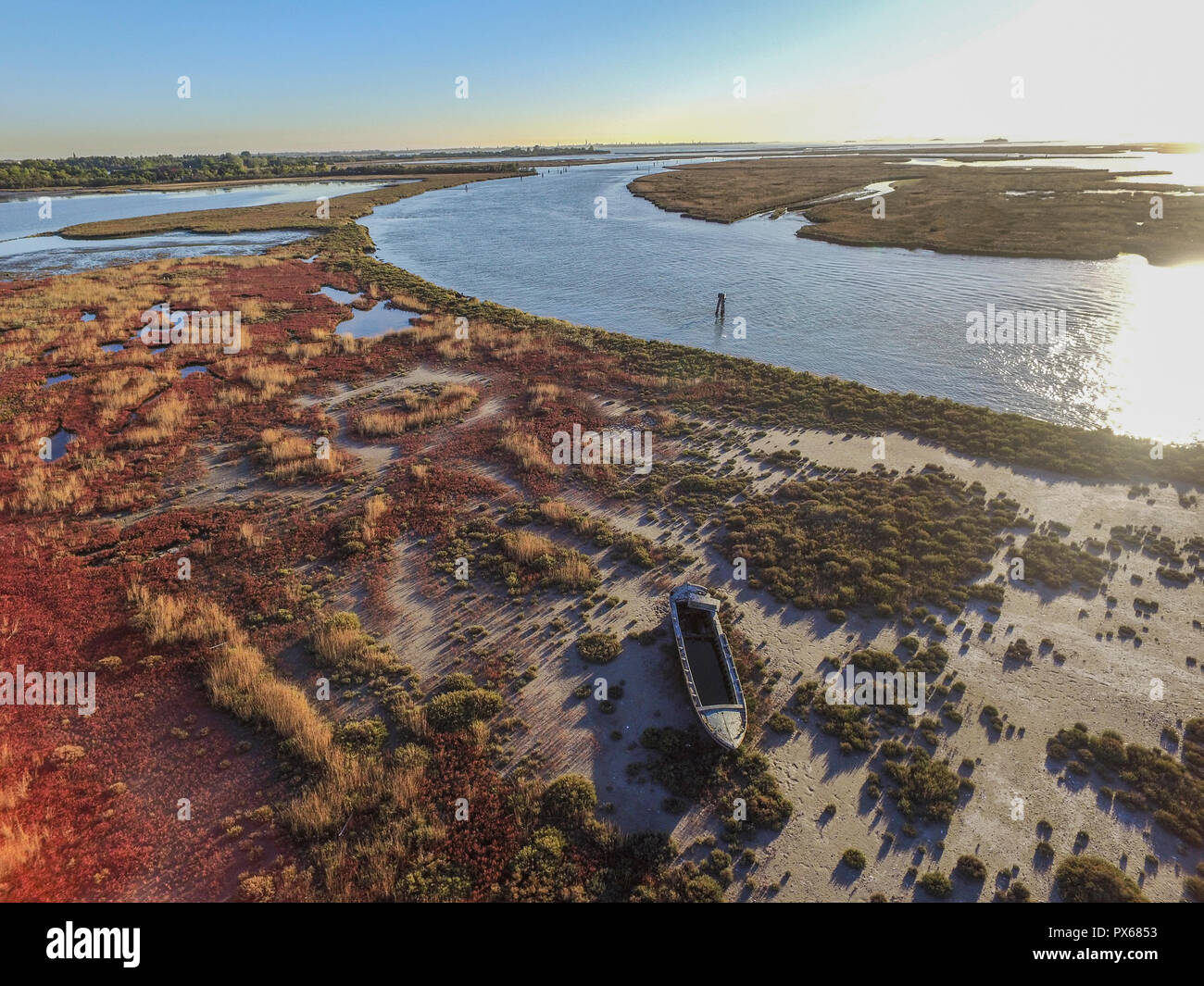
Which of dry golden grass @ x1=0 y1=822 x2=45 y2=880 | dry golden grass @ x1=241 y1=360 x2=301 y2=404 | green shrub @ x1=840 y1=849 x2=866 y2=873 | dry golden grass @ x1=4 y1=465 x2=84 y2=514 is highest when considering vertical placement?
dry golden grass @ x1=241 y1=360 x2=301 y2=404

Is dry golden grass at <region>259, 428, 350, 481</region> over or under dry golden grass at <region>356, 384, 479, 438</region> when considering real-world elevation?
under

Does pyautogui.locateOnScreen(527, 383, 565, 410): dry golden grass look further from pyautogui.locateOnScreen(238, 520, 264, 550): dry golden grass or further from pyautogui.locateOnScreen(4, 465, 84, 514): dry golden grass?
pyautogui.locateOnScreen(4, 465, 84, 514): dry golden grass

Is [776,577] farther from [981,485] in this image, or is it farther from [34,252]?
[34,252]

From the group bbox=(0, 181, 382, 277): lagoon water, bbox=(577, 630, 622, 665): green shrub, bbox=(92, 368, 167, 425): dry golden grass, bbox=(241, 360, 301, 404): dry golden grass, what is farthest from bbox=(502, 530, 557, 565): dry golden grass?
bbox=(0, 181, 382, 277): lagoon water

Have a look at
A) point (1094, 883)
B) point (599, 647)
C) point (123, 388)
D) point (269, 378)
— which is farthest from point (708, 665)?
point (123, 388)

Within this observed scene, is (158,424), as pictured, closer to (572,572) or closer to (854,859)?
(572,572)

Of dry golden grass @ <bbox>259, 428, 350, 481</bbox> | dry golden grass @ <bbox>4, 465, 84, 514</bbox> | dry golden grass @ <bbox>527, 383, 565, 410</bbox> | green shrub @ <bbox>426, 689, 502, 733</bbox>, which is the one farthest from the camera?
dry golden grass @ <bbox>527, 383, 565, 410</bbox>

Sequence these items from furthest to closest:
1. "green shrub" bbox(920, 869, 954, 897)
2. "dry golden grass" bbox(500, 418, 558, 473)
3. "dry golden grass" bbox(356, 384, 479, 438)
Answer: "dry golden grass" bbox(356, 384, 479, 438) < "dry golden grass" bbox(500, 418, 558, 473) < "green shrub" bbox(920, 869, 954, 897)
